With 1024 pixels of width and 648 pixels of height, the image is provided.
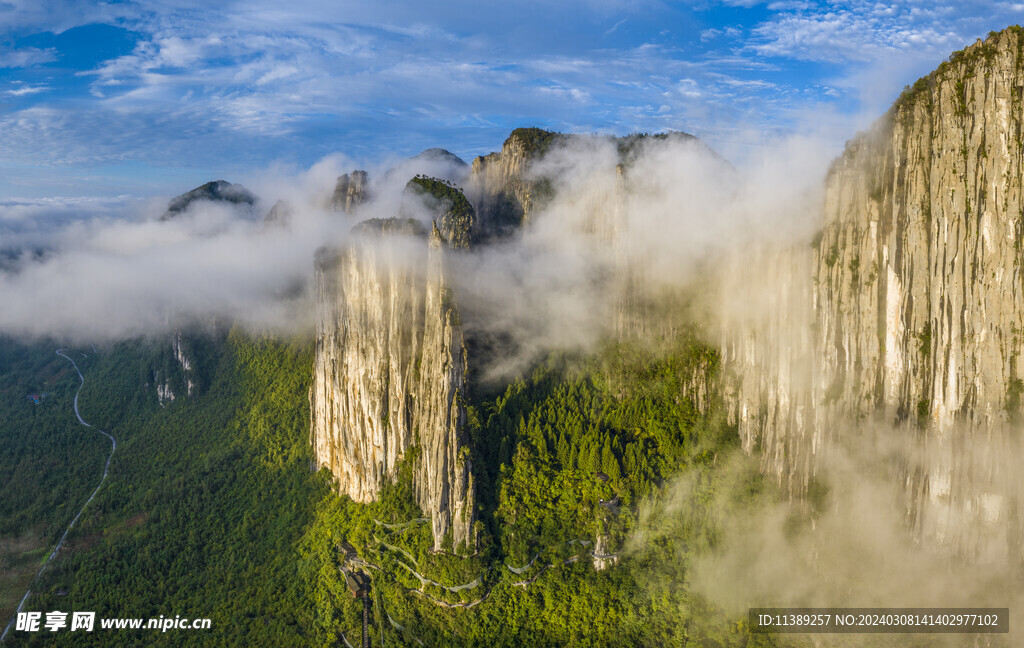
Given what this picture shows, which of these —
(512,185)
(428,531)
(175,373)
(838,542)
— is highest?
(512,185)

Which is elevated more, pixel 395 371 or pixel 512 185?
pixel 512 185

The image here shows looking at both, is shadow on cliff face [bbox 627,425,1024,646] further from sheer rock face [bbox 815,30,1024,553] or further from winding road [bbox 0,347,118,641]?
winding road [bbox 0,347,118,641]

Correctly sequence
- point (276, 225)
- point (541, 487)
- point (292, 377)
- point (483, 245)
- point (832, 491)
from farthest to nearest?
1. point (276, 225)
2. point (292, 377)
3. point (483, 245)
4. point (541, 487)
5. point (832, 491)

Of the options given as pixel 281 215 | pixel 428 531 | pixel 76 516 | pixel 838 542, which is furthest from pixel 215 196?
pixel 838 542

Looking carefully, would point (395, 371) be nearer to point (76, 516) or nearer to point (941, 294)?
point (941, 294)

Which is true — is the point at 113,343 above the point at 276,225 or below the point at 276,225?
below

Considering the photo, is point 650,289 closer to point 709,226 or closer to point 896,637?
point 709,226

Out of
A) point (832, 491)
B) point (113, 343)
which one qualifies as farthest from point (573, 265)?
point (113, 343)

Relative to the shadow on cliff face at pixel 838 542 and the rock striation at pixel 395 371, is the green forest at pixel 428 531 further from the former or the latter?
the rock striation at pixel 395 371

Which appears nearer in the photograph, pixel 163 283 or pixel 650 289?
pixel 650 289
